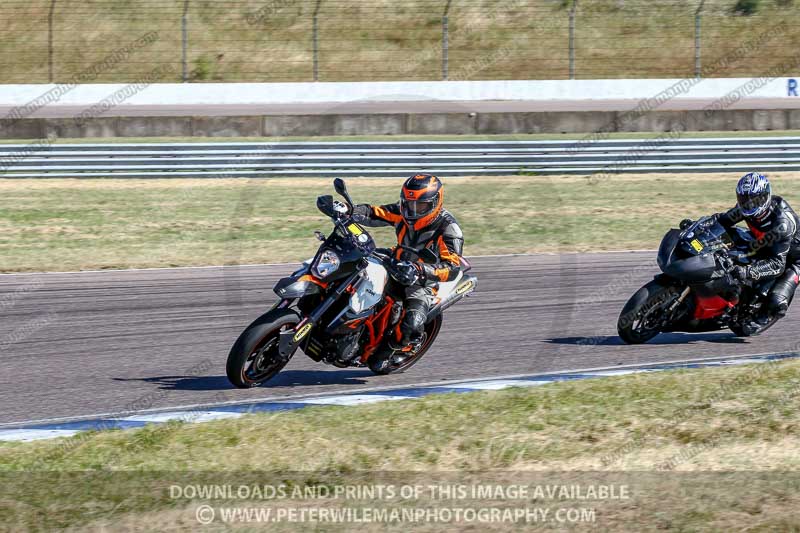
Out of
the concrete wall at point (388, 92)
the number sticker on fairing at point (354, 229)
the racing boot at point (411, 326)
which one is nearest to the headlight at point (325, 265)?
the number sticker on fairing at point (354, 229)

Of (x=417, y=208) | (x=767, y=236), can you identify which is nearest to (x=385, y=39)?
(x=767, y=236)

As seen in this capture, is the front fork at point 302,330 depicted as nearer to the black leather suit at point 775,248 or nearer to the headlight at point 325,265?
the headlight at point 325,265

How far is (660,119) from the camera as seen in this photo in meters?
24.5

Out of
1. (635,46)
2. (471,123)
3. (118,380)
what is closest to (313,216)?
(471,123)

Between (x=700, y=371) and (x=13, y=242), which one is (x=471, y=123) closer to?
(x=13, y=242)

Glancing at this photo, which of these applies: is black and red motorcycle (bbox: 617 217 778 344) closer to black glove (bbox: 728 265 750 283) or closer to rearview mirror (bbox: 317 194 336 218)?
black glove (bbox: 728 265 750 283)

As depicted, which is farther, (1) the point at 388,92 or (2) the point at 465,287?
(1) the point at 388,92

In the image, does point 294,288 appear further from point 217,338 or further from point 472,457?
point 217,338

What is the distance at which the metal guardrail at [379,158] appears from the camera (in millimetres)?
20516

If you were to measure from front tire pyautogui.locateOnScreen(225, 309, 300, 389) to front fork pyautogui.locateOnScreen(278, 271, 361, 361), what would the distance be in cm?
4

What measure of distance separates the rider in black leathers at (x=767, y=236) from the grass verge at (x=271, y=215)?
543 cm

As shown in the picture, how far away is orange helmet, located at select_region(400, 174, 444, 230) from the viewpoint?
27.0 ft

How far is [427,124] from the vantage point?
2475 cm

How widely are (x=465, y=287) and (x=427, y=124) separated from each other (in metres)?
16.5
